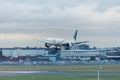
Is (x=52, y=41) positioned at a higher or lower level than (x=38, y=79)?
higher

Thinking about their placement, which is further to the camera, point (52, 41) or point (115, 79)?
point (52, 41)

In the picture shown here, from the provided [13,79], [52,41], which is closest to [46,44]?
[52,41]

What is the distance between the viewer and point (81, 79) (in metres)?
94.0

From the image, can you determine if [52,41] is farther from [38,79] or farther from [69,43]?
[38,79]

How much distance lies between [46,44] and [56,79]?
151 feet

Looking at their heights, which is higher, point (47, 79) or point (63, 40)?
point (63, 40)

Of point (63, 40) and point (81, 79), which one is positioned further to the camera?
point (63, 40)

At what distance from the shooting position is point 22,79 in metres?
94.1

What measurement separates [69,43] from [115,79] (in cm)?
6959

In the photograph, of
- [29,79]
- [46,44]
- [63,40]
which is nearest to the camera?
[29,79]

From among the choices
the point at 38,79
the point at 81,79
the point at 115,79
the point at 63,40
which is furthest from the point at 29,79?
the point at 63,40

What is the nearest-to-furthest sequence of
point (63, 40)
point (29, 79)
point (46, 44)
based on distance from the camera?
point (29, 79), point (46, 44), point (63, 40)

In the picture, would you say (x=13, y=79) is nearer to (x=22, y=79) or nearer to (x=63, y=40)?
(x=22, y=79)

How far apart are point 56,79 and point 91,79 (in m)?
6.86
